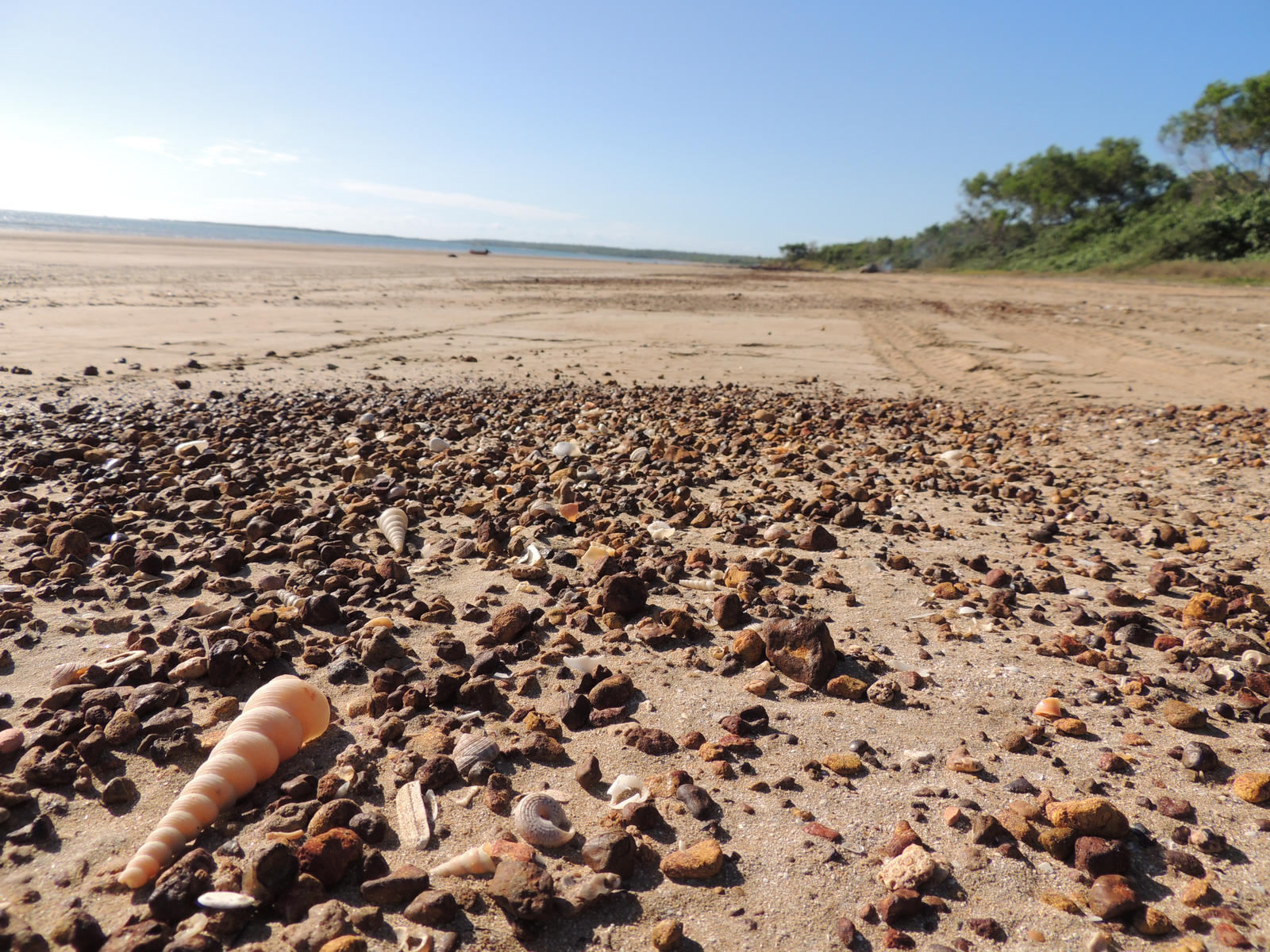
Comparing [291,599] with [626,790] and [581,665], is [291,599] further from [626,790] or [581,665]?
[626,790]

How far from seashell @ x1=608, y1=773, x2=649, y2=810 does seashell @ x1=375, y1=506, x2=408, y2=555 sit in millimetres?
1922

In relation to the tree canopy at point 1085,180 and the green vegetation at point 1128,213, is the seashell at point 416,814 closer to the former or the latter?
the green vegetation at point 1128,213

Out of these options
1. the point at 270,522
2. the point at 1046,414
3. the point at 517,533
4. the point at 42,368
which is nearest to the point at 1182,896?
the point at 517,533

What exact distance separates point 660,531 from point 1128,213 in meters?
Result: 50.4

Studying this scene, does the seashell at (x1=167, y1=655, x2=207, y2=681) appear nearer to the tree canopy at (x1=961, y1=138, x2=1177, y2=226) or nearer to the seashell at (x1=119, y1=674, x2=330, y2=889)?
the seashell at (x1=119, y1=674, x2=330, y2=889)

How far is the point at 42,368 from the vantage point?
7289mm

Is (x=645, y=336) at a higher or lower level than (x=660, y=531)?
higher

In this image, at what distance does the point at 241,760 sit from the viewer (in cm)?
181

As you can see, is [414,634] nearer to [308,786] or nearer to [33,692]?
[308,786]

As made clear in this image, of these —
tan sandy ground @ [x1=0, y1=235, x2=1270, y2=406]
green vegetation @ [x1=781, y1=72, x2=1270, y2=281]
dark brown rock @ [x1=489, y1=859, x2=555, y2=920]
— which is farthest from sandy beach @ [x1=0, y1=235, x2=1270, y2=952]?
green vegetation @ [x1=781, y1=72, x2=1270, y2=281]

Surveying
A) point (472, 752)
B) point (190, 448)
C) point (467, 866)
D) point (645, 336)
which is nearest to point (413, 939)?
point (467, 866)

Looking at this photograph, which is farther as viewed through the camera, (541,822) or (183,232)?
(183,232)

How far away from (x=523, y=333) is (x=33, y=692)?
9.39 m

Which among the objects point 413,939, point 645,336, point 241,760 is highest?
point 645,336
